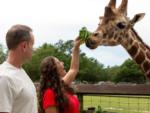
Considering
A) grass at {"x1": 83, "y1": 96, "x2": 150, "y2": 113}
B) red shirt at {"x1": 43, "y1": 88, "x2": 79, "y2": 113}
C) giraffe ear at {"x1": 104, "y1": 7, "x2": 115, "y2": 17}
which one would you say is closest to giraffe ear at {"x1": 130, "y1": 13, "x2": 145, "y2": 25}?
giraffe ear at {"x1": 104, "y1": 7, "x2": 115, "y2": 17}

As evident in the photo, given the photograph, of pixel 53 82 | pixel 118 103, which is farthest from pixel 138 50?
pixel 53 82

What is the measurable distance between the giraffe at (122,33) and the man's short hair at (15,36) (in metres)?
4.02

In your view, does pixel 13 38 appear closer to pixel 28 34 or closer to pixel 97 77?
pixel 28 34

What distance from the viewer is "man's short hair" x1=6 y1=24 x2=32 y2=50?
3406 millimetres

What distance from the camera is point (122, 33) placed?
7.61 m

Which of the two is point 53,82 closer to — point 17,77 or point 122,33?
point 17,77

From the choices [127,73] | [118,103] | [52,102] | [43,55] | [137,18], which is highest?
[43,55]

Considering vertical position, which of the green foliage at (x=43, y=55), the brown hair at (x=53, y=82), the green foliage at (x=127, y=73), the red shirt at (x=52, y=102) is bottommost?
the red shirt at (x=52, y=102)

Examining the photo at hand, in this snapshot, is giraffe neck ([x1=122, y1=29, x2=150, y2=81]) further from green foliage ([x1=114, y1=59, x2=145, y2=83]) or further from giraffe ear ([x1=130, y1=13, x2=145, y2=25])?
green foliage ([x1=114, y1=59, x2=145, y2=83])

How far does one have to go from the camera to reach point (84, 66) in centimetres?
8338

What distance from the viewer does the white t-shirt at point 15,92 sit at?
3312mm

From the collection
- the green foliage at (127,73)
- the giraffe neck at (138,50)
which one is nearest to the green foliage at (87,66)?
the green foliage at (127,73)

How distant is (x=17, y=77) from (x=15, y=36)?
278 mm

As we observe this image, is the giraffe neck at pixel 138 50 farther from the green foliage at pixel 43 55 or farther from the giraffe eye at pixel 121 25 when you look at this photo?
the green foliage at pixel 43 55
